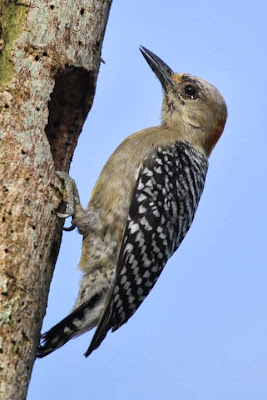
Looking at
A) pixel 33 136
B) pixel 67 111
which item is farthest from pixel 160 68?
pixel 33 136

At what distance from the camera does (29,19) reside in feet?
15.9

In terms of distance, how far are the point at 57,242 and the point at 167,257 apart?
1474 millimetres

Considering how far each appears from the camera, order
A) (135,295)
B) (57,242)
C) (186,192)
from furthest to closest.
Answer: (186,192)
(135,295)
(57,242)

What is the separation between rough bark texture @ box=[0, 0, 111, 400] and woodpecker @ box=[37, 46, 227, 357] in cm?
38

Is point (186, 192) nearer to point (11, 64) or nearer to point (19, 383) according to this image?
point (11, 64)

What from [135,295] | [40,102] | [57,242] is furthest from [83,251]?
[40,102]

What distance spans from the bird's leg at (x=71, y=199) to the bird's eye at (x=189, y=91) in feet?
6.72

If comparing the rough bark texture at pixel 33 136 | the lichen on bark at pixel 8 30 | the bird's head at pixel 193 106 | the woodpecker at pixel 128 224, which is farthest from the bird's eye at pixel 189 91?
the lichen on bark at pixel 8 30

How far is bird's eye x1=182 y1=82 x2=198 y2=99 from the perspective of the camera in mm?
6859

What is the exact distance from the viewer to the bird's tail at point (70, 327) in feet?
16.3

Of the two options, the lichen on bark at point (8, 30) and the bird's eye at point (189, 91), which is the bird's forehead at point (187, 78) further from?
the lichen on bark at point (8, 30)

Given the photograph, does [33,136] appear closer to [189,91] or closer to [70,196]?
[70,196]

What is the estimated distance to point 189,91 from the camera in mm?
6879

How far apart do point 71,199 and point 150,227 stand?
0.79 metres
